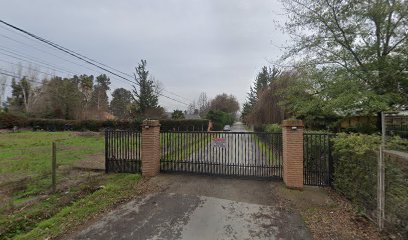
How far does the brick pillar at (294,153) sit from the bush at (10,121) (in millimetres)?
37368

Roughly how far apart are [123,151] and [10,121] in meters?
32.6

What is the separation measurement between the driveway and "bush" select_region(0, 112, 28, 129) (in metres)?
34.7

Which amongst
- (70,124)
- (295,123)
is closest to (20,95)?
(70,124)

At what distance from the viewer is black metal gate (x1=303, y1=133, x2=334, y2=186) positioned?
605 centimetres

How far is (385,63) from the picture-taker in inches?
327

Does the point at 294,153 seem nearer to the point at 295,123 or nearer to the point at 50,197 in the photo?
the point at 295,123

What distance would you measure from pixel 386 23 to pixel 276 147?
6684 millimetres

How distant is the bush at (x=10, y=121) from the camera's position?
29.6 metres

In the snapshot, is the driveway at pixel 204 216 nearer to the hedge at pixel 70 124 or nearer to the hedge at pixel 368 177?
the hedge at pixel 368 177

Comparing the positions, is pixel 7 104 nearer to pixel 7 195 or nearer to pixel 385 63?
pixel 7 195


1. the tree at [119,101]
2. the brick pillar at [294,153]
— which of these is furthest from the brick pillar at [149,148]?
the tree at [119,101]

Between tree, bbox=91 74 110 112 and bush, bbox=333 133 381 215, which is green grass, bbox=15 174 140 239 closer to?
bush, bbox=333 133 381 215

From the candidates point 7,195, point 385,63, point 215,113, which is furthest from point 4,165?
point 215,113

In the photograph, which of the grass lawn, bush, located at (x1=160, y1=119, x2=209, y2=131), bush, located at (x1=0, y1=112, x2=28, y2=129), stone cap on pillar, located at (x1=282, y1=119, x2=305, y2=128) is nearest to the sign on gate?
stone cap on pillar, located at (x1=282, y1=119, x2=305, y2=128)
